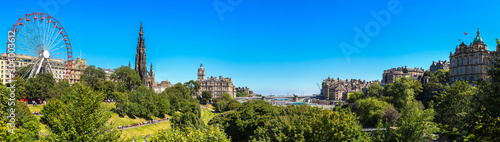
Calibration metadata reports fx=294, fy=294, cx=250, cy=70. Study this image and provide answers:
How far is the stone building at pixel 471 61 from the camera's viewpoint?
65.8 metres

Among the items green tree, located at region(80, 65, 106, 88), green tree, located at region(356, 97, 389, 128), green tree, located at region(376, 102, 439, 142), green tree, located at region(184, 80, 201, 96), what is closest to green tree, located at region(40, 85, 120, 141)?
green tree, located at region(376, 102, 439, 142)

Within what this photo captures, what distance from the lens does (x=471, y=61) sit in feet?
221

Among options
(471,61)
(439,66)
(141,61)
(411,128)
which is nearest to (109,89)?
(141,61)

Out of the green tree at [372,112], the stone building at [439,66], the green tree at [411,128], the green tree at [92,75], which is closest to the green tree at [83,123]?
the green tree at [411,128]

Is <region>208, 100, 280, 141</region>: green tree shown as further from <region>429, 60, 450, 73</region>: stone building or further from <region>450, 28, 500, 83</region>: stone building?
<region>429, 60, 450, 73</region>: stone building

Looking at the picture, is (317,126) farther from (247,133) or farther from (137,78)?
(137,78)

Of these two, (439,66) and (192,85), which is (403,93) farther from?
(192,85)

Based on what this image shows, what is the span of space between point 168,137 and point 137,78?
314 feet

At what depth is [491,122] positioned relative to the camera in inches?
712

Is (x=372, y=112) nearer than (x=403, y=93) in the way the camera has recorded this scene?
Yes

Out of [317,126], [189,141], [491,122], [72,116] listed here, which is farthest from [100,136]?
[491,122]

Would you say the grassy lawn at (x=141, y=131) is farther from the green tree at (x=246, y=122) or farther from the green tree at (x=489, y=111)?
the green tree at (x=489, y=111)

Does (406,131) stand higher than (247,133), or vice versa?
(406,131)

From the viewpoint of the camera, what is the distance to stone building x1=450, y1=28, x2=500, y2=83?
216 feet
